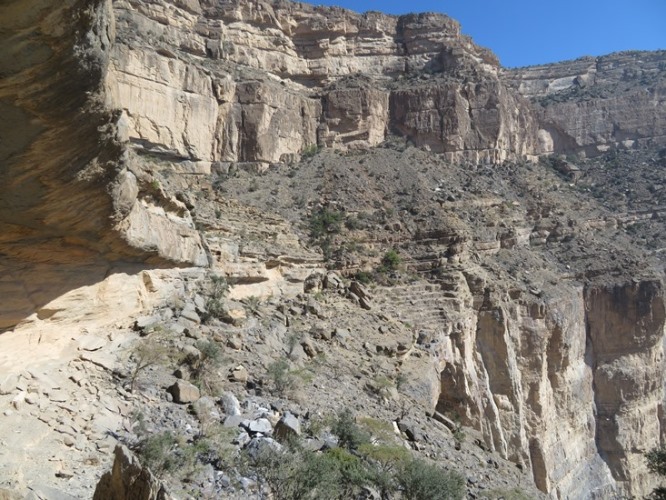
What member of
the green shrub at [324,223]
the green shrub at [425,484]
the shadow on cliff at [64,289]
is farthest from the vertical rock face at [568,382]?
the shadow on cliff at [64,289]

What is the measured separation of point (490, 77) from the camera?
139 feet

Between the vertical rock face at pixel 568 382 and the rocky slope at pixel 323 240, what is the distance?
134mm

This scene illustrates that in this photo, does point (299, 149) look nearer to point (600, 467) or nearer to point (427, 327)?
point (427, 327)

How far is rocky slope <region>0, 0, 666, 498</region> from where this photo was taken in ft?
23.6

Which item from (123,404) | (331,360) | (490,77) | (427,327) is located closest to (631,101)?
(490,77)

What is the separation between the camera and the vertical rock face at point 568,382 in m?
22.5

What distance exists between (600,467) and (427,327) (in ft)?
56.4

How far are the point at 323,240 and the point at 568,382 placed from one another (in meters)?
16.2

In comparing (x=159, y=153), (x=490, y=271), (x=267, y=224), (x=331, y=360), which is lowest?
(x=331, y=360)

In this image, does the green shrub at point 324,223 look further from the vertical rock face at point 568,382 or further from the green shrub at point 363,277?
the vertical rock face at point 568,382

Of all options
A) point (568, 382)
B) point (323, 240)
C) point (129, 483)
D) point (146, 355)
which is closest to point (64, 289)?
point (146, 355)

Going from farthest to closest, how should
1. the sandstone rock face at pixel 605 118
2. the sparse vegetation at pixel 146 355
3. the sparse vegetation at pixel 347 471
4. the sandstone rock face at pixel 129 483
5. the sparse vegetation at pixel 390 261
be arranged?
1. the sandstone rock face at pixel 605 118
2. the sparse vegetation at pixel 390 261
3. the sparse vegetation at pixel 146 355
4. the sparse vegetation at pixel 347 471
5. the sandstone rock face at pixel 129 483

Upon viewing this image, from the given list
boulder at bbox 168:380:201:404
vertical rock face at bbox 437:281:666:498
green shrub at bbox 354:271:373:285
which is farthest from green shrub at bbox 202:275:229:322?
vertical rock face at bbox 437:281:666:498

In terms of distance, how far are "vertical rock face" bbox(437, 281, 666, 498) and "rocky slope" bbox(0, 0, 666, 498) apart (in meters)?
0.13
